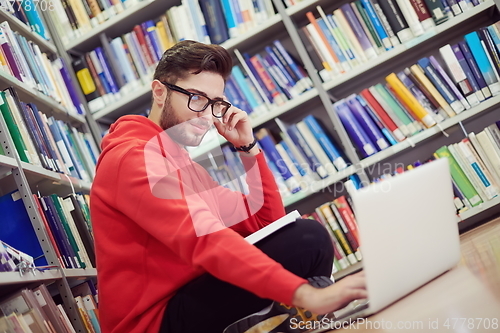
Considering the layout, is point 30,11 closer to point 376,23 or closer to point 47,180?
point 47,180

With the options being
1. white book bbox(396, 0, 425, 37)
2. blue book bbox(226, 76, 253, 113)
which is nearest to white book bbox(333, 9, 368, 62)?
white book bbox(396, 0, 425, 37)

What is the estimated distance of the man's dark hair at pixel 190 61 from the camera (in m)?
1.47

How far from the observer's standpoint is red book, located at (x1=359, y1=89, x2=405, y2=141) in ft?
7.35

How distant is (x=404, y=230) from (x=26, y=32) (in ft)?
6.27

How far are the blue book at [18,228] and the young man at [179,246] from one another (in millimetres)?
527

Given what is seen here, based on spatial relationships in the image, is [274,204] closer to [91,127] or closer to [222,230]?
[222,230]

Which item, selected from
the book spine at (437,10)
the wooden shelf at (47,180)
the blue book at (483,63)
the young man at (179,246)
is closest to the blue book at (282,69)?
the book spine at (437,10)

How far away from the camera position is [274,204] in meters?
1.63

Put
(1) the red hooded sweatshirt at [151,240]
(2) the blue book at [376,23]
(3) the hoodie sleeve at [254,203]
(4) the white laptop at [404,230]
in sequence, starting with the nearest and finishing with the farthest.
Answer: (4) the white laptop at [404,230] → (1) the red hooded sweatshirt at [151,240] → (3) the hoodie sleeve at [254,203] → (2) the blue book at [376,23]

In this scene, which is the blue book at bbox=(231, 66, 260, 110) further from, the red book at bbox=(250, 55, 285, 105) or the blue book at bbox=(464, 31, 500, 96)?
the blue book at bbox=(464, 31, 500, 96)

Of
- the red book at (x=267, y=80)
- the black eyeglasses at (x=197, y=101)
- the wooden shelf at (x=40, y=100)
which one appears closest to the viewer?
the black eyeglasses at (x=197, y=101)

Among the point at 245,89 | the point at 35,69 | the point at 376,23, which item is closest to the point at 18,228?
the point at 35,69

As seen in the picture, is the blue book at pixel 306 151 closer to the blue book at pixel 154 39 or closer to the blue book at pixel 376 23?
the blue book at pixel 376 23

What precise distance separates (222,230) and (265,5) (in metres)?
1.64
